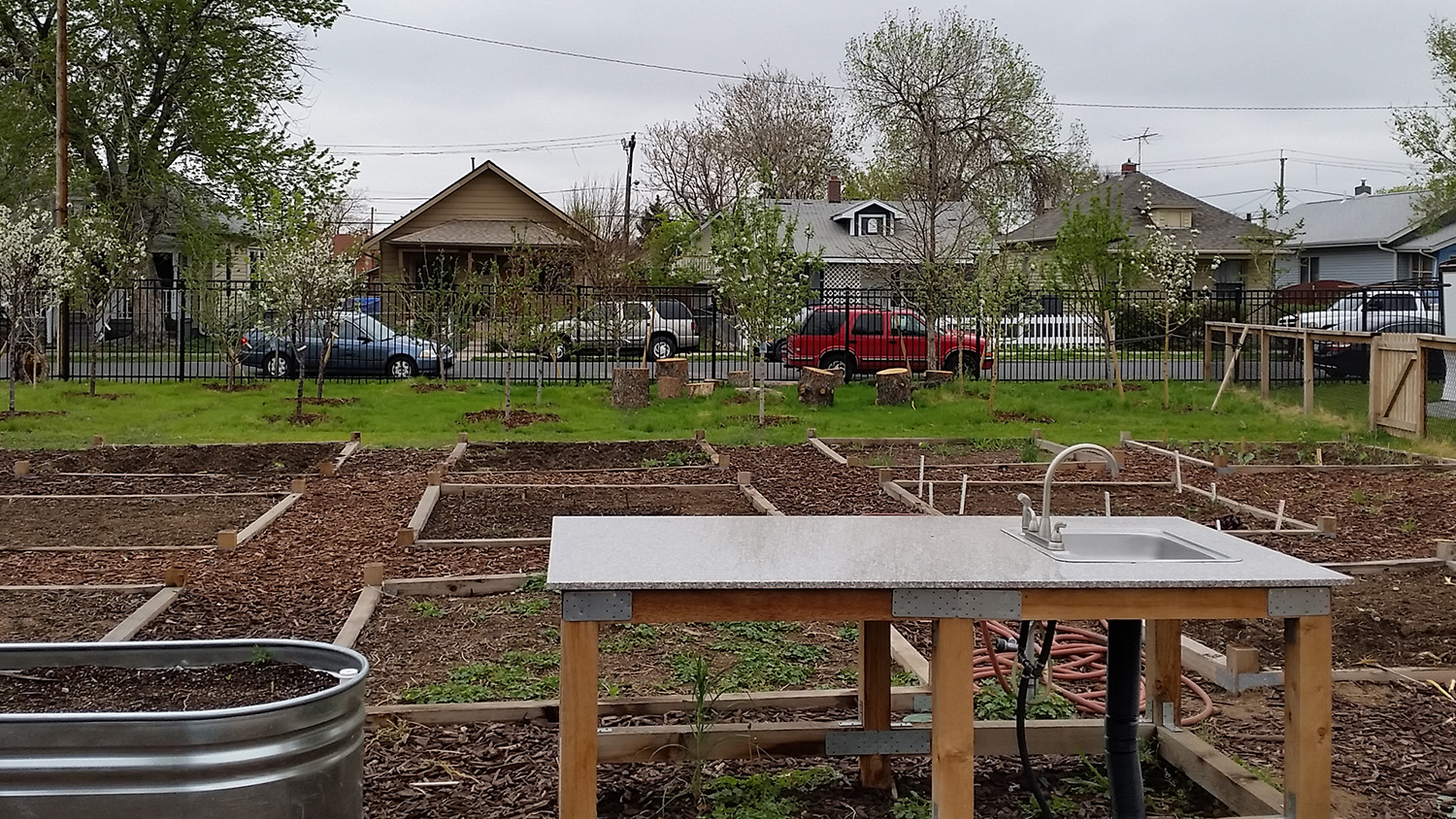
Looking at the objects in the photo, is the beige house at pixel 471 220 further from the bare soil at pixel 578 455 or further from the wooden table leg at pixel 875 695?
the wooden table leg at pixel 875 695

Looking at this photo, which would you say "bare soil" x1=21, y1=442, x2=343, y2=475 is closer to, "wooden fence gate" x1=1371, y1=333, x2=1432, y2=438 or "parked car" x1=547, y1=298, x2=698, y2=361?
"parked car" x1=547, y1=298, x2=698, y2=361

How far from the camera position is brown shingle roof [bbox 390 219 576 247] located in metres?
37.9

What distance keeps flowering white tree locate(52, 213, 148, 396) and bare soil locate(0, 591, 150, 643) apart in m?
13.1

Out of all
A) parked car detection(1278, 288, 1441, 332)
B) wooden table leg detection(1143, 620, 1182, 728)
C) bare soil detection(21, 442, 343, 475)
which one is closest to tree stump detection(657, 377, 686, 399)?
bare soil detection(21, 442, 343, 475)

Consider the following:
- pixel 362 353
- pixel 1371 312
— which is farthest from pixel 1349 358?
pixel 362 353

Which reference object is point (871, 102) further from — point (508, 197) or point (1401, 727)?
point (1401, 727)

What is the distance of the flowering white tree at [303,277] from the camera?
58.7 feet

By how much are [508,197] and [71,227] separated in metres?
20.7

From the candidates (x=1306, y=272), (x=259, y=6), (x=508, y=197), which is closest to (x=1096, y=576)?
(x=259, y=6)

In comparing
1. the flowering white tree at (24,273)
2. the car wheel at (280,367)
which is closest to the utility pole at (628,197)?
the car wheel at (280,367)

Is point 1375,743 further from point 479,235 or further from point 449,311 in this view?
point 479,235

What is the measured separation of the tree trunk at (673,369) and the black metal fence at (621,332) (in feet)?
3.51

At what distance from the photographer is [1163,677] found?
A: 473 cm

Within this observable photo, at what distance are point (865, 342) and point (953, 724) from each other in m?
20.9
